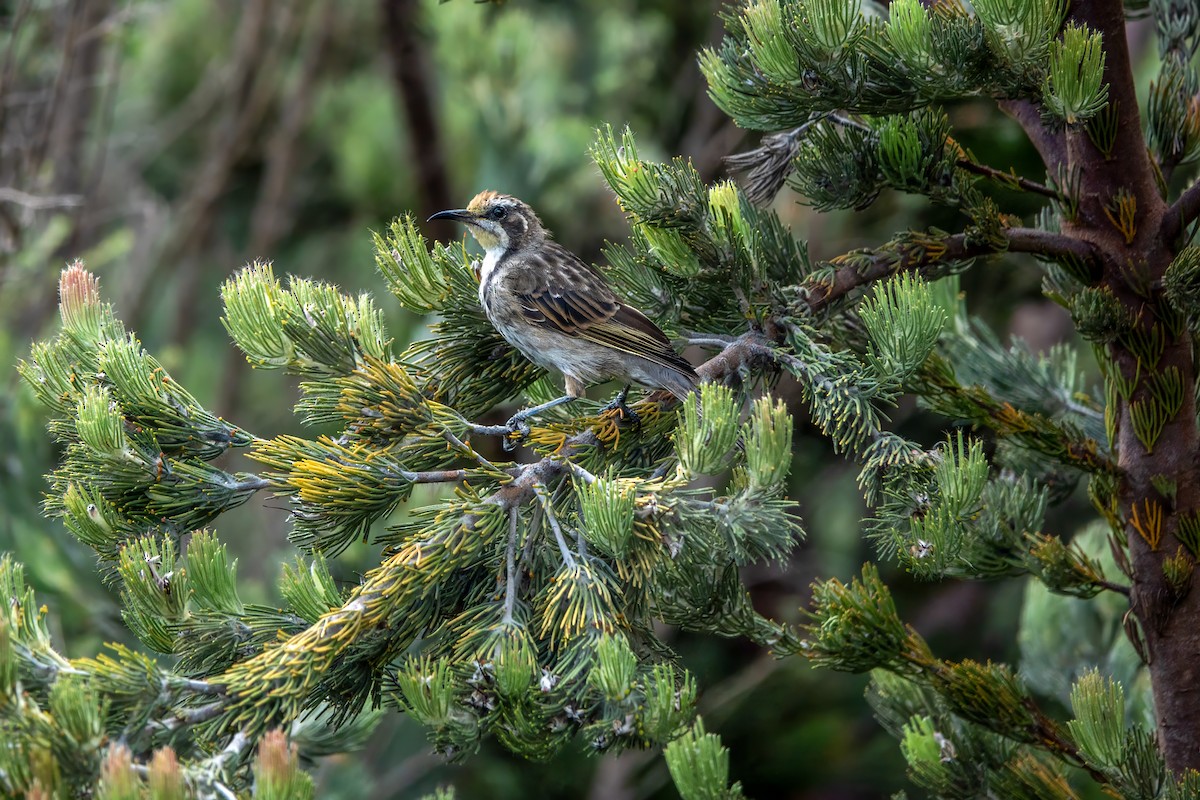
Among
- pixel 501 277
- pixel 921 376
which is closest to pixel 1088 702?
pixel 921 376

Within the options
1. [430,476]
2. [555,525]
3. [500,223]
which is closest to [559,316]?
Answer: [500,223]

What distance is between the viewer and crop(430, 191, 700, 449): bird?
3.75 meters

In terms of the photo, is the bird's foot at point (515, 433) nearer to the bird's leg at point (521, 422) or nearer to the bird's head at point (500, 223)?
the bird's leg at point (521, 422)

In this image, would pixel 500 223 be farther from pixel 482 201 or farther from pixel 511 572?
pixel 511 572

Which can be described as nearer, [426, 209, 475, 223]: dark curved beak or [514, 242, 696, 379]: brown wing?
[514, 242, 696, 379]: brown wing

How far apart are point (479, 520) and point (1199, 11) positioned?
2916 millimetres

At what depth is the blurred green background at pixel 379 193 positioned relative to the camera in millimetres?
6562

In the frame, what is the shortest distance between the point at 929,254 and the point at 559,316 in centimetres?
169

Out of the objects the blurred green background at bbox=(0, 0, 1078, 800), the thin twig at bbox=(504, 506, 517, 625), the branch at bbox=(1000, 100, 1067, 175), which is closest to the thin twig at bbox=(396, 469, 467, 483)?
the thin twig at bbox=(504, 506, 517, 625)

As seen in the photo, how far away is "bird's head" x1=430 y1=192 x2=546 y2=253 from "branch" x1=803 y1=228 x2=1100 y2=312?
224 cm

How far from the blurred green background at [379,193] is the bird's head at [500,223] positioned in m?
1.90

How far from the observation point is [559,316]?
4555mm

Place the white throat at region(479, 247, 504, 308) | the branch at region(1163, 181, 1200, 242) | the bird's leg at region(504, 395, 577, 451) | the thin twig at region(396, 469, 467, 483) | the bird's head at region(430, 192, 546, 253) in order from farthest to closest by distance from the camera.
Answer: the bird's head at region(430, 192, 546, 253) < the white throat at region(479, 247, 504, 308) < the bird's leg at region(504, 395, 577, 451) < the branch at region(1163, 181, 1200, 242) < the thin twig at region(396, 469, 467, 483)

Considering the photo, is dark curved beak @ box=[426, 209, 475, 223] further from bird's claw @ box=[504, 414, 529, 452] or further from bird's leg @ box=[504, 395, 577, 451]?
bird's claw @ box=[504, 414, 529, 452]
